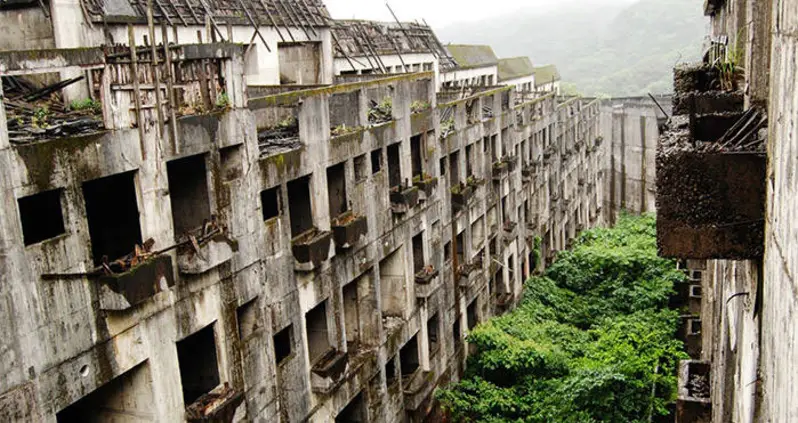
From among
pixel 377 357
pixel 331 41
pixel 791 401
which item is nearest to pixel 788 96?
pixel 791 401

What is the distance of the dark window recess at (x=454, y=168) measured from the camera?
30.1 meters

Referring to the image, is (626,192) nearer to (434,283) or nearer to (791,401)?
(434,283)

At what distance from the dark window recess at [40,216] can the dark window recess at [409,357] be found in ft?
45.9

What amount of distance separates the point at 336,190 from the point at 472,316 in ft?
41.6

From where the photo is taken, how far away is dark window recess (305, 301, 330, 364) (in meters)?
20.2

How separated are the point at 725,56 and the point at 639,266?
29303mm

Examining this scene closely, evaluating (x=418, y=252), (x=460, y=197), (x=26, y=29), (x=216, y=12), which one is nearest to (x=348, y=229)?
(x=418, y=252)

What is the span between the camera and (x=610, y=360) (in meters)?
29.3

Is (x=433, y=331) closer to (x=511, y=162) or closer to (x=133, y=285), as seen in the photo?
(x=511, y=162)

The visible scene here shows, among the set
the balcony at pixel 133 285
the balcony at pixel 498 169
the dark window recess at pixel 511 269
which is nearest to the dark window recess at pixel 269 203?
the balcony at pixel 133 285

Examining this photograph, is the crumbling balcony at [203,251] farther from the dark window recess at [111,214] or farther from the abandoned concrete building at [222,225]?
the dark window recess at [111,214]

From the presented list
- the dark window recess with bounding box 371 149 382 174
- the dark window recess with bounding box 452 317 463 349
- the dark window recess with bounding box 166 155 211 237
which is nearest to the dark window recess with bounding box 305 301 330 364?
the dark window recess with bounding box 371 149 382 174

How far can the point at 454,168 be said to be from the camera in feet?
99.1

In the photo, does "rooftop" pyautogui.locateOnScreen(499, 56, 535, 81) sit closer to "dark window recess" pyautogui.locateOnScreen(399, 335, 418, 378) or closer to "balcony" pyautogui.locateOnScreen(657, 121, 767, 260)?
"dark window recess" pyautogui.locateOnScreen(399, 335, 418, 378)
